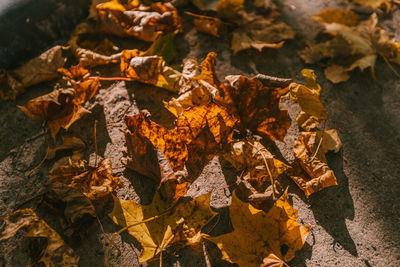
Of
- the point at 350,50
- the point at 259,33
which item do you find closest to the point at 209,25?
the point at 259,33

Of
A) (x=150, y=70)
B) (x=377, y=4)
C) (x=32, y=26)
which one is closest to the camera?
(x=150, y=70)

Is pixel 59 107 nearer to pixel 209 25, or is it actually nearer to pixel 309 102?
pixel 209 25

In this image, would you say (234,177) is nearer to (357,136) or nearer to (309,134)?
(309,134)

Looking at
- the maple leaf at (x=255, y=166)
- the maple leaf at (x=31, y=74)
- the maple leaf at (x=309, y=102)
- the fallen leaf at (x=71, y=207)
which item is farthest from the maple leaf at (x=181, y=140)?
the maple leaf at (x=31, y=74)

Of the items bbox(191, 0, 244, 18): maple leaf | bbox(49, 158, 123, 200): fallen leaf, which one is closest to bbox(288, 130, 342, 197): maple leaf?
bbox(49, 158, 123, 200): fallen leaf

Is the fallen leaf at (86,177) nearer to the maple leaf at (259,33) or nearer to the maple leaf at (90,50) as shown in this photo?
the maple leaf at (90,50)
